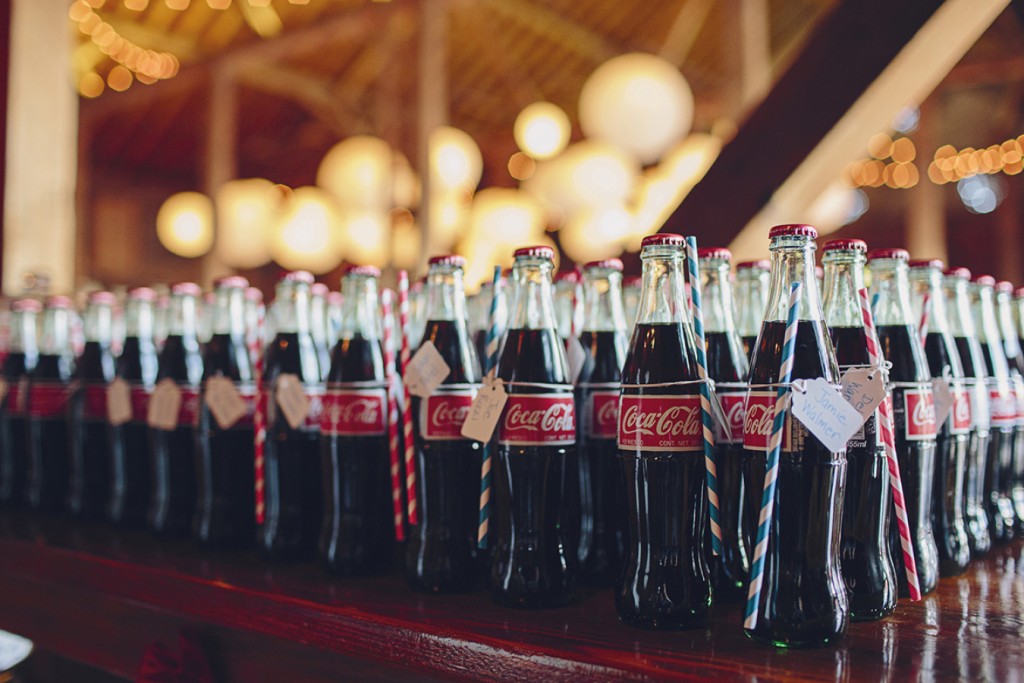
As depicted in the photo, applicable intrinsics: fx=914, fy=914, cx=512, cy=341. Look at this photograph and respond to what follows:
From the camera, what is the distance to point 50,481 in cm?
234

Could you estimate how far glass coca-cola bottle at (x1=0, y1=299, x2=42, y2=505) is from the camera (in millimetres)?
2420

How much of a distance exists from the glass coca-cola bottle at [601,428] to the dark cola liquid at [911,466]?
1.34 feet

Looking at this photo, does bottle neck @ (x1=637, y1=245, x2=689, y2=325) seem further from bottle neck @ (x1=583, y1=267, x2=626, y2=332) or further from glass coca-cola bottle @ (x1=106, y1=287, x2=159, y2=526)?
glass coca-cola bottle @ (x1=106, y1=287, x2=159, y2=526)

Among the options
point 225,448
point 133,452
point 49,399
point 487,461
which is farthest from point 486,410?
point 49,399

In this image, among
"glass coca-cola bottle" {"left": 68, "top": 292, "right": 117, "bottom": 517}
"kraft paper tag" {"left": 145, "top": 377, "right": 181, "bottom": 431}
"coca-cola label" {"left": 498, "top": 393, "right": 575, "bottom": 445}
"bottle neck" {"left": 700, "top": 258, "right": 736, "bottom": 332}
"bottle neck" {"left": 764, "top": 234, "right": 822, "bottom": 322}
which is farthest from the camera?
"glass coca-cola bottle" {"left": 68, "top": 292, "right": 117, "bottom": 517}

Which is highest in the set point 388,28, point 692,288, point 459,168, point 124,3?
point 124,3

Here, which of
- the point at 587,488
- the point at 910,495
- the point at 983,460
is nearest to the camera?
the point at 910,495

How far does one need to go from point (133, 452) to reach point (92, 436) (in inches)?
8.3

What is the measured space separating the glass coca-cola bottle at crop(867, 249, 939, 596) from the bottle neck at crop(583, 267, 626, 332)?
1.28ft

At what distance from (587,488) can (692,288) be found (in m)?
0.42

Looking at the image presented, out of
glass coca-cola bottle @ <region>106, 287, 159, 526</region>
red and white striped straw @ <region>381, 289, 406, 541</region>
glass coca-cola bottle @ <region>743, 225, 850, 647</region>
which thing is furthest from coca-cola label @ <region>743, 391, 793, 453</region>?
glass coca-cola bottle @ <region>106, 287, 159, 526</region>

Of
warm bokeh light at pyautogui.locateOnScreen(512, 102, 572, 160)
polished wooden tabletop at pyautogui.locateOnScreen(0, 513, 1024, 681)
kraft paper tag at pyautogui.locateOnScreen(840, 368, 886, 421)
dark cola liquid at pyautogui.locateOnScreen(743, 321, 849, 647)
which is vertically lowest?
polished wooden tabletop at pyautogui.locateOnScreen(0, 513, 1024, 681)

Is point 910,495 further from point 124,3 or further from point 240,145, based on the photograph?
point 240,145

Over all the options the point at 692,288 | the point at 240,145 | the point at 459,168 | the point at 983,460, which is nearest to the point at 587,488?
the point at 692,288
